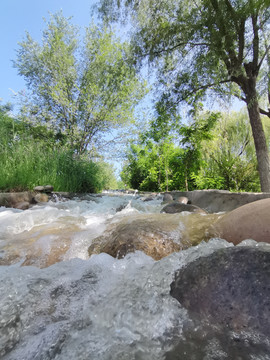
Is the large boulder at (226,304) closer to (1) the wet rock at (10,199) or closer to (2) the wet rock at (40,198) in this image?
(1) the wet rock at (10,199)

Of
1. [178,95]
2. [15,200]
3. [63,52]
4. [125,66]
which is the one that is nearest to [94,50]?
[63,52]

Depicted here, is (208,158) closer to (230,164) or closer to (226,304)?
(230,164)

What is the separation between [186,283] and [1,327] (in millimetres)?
772

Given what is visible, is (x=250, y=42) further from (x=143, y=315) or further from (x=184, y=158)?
(x=143, y=315)

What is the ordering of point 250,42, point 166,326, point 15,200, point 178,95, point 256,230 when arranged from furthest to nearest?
point 178,95 → point 250,42 → point 15,200 → point 256,230 → point 166,326

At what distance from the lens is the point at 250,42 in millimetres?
6812

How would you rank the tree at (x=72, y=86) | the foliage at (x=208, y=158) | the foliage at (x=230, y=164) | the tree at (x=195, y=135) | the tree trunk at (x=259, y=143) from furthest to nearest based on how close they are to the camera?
the tree at (x=72, y=86) → the foliage at (x=230, y=164) → the foliage at (x=208, y=158) → the tree at (x=195, y=135) → the tree trunk at (x=259, y=143)

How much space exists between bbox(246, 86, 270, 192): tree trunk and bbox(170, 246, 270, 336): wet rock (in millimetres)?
5920

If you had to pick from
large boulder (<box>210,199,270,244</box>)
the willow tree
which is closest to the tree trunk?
the willow tree

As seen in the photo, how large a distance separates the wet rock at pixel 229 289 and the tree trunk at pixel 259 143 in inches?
233

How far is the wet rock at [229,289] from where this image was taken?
755mm

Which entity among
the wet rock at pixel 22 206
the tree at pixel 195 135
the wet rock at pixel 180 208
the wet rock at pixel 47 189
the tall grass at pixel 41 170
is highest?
the tree at pixel 195 135

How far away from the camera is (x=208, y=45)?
20.7 ft

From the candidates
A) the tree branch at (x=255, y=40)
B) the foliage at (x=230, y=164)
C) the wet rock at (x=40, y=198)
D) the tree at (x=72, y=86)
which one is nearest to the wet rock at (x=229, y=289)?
the wet rock at (x=40, y=198)
